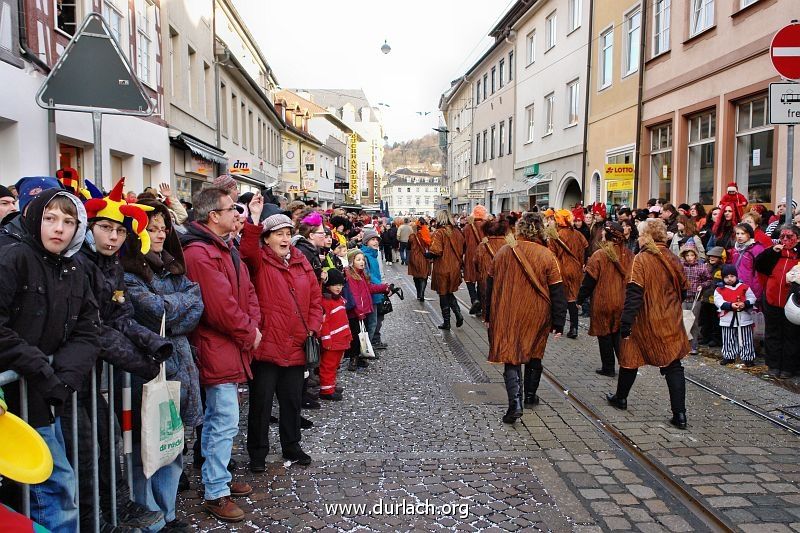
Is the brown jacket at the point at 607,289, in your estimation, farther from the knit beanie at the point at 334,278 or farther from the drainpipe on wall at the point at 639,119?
the drainpipe on wall at the point at 639,119

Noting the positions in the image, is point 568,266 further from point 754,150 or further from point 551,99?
point 551,99


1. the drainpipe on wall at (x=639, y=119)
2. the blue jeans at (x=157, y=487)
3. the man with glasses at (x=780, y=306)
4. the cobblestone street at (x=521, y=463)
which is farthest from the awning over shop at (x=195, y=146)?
the blue jeans at (x=157, y=487)

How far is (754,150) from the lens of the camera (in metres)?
12.2

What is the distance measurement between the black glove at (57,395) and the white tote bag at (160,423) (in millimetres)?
510

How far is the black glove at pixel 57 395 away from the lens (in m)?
2.83

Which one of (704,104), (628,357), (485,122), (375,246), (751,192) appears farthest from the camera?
(485,122)

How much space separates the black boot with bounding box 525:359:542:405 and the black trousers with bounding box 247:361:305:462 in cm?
254

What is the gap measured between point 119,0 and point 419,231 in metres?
7.58

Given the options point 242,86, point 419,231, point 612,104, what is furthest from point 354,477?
point 242,86

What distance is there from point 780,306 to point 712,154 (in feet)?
23.0

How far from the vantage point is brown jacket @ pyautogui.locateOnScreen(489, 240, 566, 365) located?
6039mm

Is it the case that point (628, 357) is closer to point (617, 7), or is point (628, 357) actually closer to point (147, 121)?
point (147, 121)

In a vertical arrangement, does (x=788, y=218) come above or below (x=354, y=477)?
above

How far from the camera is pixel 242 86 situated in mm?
26750
